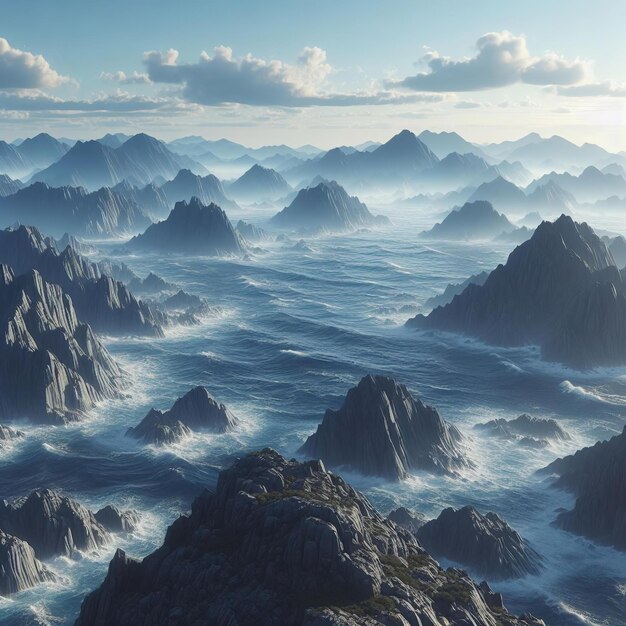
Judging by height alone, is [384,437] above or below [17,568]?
above

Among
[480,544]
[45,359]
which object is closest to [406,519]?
[480,544]

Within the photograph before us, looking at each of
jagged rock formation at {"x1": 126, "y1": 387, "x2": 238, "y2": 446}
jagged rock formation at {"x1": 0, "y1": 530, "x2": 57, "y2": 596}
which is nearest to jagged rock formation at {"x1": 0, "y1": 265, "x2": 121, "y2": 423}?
jagged rock formation at {"x1": 126, "y1": 387, "x2": 238, "y2": 446}

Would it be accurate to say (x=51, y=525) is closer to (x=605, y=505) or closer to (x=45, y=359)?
(x=45, y=359)

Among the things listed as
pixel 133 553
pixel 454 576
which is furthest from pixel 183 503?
pixel 454 576

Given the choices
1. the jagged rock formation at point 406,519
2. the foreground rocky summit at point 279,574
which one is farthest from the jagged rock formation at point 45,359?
the foreground rocky summit at point 279,574

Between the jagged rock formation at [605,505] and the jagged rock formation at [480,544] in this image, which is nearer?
the jagged rock formation at [480,544]

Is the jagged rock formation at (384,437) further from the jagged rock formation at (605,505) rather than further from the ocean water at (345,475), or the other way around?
the jagged rock formation at (605,505)
